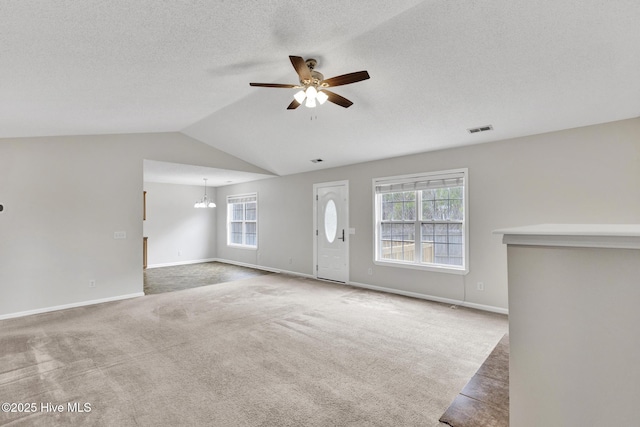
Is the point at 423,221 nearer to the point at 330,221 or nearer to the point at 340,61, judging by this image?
the point at 330,221

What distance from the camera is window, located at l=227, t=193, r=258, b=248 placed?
827cm

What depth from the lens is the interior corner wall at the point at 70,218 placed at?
4203mm

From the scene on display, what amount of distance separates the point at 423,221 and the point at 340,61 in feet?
9.75

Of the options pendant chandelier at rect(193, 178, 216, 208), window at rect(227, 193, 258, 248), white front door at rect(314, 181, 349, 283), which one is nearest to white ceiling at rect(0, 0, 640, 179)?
white front door at rect(314, 181, 349, 283)

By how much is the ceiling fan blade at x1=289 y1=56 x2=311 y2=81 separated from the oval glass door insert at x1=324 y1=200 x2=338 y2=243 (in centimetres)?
376

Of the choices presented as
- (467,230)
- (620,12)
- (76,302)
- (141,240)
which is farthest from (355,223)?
(76,302)

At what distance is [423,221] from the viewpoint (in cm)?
498

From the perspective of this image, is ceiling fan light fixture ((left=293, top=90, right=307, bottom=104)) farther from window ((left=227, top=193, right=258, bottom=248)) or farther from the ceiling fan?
window ((left=227, top=193, right=258, bottom=248))

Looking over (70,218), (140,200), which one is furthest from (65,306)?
(140,200)

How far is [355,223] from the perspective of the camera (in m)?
5.88

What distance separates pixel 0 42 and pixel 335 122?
3.43 meters

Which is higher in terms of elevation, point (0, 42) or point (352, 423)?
point (0, 42)

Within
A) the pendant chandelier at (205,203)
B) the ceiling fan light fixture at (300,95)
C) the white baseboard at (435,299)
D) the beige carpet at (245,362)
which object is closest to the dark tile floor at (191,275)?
the beige carpet at (245,362)

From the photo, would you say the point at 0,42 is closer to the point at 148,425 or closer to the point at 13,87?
the point at 13,87
